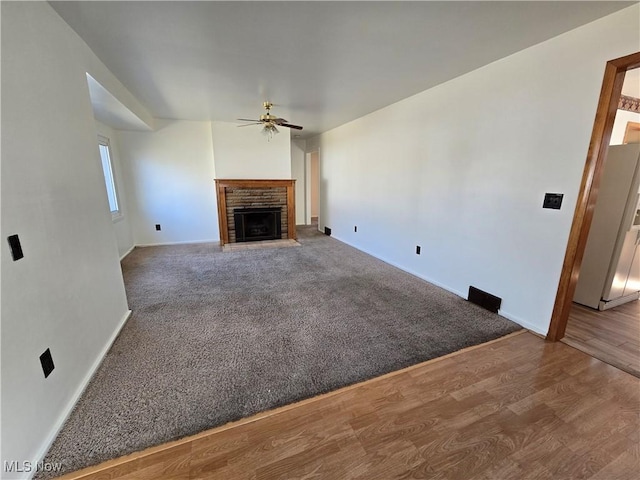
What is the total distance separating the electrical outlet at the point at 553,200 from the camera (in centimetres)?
212

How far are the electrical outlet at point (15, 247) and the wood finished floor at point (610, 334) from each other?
11.8ft

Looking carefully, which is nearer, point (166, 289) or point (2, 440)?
point (2, 440)

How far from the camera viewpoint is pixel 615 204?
8.73 feet

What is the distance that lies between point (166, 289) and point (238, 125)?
11.0 ft

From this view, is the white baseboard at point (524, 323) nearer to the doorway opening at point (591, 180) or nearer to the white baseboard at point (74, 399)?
the doorway opening at point (591, 180)

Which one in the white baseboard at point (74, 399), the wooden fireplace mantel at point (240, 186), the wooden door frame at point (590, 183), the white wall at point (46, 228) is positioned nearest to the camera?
the white wall at point (46, 228)

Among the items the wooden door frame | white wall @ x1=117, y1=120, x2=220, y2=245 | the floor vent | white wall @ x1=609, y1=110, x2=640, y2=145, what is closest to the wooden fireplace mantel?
white wall @ x1=117, y1=120, x2=220, y2=245

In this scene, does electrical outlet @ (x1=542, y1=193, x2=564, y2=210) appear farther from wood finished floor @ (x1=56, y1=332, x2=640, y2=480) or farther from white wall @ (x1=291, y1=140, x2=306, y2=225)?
white wall @ (x1=291, y1=140, x2=306, y2=225)

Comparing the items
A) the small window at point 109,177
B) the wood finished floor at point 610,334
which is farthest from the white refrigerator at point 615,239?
the small window at point 109,177

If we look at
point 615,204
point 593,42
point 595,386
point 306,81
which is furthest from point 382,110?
point 595,386

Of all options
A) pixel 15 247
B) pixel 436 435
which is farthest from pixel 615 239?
pixel 15 247

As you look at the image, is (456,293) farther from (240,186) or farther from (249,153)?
(249,153)

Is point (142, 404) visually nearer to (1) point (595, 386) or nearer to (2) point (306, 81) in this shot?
(1) point (595, 386)

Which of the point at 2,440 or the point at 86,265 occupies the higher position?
the point at 86,265
